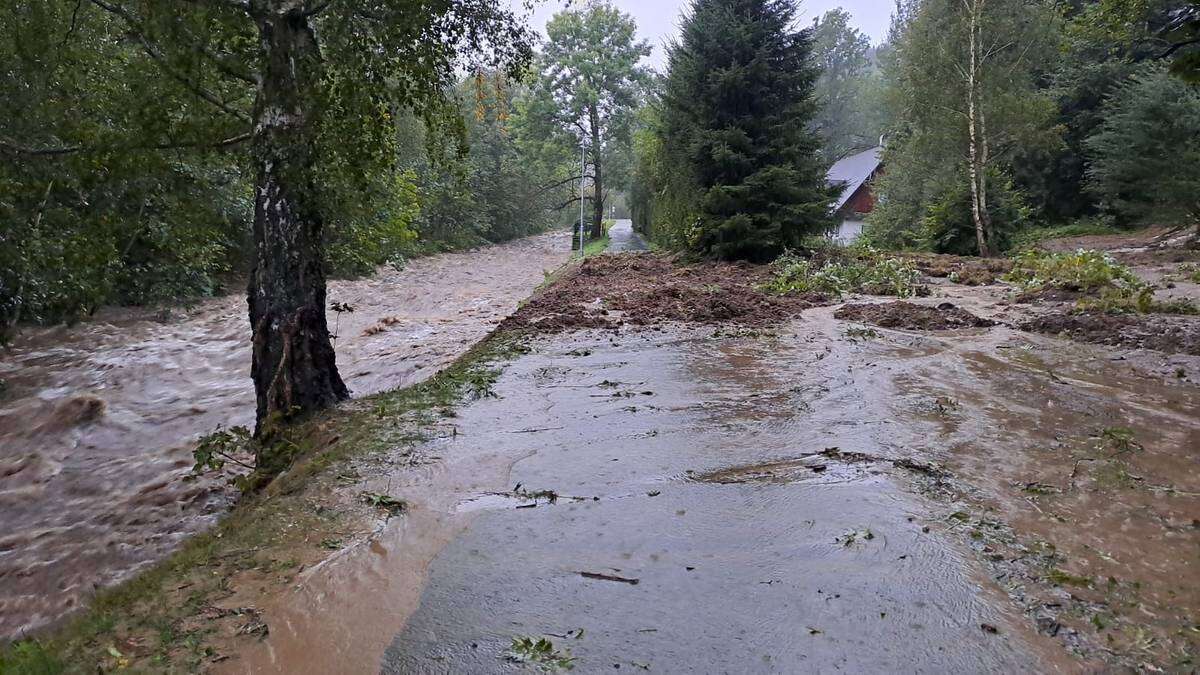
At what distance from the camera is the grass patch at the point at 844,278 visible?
40.5 ft

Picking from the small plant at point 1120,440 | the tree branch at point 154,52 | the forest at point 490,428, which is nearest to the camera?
the forest at point 490,428

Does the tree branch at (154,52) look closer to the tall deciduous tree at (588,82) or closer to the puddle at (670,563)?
the puddle at (670,563)

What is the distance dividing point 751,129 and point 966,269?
5.78 metres

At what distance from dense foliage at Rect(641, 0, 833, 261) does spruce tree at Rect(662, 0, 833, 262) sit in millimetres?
24

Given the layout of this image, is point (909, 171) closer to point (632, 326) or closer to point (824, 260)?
point (824, 260)

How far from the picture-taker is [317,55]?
5785 mm

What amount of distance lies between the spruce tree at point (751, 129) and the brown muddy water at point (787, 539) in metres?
10.8

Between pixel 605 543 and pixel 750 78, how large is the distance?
15272 millimetres

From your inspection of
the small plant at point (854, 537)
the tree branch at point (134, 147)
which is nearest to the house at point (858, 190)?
the tree branch at point (134, 147)

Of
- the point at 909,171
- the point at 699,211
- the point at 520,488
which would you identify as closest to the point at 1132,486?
the point at 520,488

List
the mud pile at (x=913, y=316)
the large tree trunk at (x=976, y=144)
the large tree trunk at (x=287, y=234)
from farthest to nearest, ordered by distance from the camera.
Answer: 1. the large tree trunk at (x=976, y=144)
2. the mud pile at (x=913, y=316)
3. the large tree trunk at (x=287, y=234)

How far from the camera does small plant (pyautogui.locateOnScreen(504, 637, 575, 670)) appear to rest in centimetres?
262

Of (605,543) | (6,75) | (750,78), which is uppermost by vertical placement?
(750,78)

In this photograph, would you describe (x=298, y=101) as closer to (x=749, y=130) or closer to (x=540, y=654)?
(x=540, y=654)
